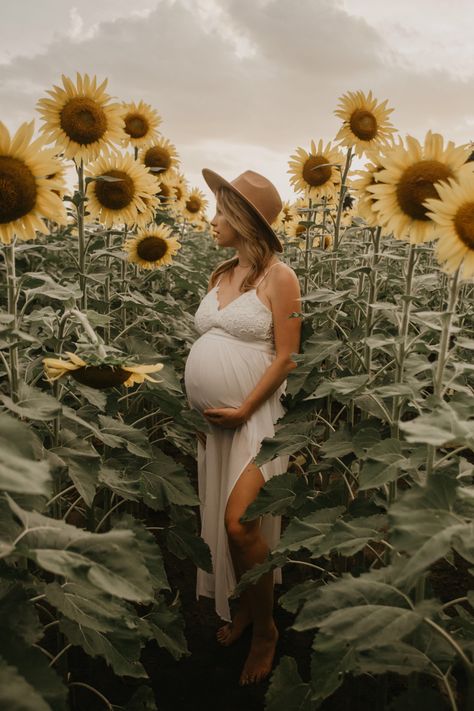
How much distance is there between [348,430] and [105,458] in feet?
3.30

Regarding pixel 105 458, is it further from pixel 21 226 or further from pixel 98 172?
pixel 98 172

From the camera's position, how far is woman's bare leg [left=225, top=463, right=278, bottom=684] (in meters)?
2.96

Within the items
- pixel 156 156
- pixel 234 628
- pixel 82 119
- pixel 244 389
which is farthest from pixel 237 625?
pixel 156 156

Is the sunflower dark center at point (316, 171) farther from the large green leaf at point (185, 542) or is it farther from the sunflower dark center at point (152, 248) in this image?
the large green leaf at point (185, 542)

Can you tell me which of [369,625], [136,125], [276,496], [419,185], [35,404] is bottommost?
[276,496]

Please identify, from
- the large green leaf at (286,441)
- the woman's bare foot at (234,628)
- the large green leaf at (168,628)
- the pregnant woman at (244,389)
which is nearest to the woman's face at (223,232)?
the pregnant woman at (244,389)

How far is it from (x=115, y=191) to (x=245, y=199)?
29.4 inches

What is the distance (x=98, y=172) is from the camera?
345 cm

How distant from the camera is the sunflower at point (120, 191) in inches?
135

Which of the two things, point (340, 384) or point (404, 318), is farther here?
point (404, 318)

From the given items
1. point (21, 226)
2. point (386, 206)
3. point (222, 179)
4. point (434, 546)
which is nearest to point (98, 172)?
point (222, 179)

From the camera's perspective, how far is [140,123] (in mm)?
4559

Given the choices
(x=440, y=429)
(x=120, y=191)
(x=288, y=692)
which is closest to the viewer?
(x=440, y=429)

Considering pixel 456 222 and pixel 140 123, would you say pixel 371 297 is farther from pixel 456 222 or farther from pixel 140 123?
pixel 140 123
